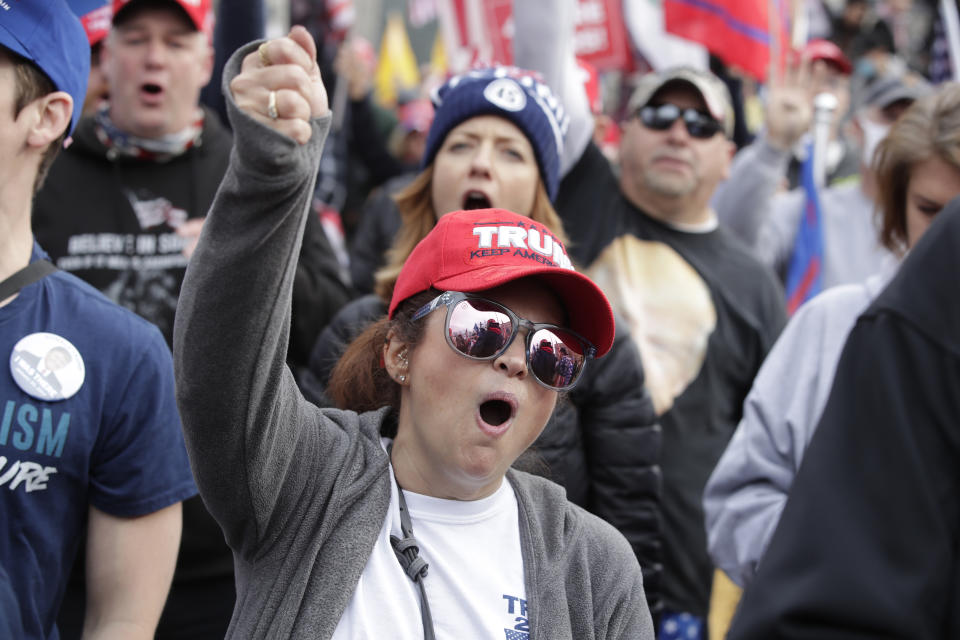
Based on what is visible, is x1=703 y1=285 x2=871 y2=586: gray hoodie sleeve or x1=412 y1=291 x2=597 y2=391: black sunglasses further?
x1=703 y1=285 x2=871 y2=586: gray hoodie sleeve

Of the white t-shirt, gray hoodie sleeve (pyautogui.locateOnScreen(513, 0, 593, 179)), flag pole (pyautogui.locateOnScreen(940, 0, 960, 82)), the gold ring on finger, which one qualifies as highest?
flag pole (pyautogui.locateOnScreen(940, 0, 960, 82))

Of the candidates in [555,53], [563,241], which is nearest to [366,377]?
[563,241]

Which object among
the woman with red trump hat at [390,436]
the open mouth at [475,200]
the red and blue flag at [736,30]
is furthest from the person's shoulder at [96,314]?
the red and blue flag at [736,30]

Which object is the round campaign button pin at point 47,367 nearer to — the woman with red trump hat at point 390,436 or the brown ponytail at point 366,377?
the woman with red trump hat at point 390,436

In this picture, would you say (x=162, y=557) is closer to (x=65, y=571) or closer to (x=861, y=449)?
(x=65, y=571)

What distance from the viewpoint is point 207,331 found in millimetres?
1629

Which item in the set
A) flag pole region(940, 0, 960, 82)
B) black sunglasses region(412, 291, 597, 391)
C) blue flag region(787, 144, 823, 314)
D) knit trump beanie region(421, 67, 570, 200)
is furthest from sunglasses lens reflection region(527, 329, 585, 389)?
flag pole region(940, 0, 960, 82)

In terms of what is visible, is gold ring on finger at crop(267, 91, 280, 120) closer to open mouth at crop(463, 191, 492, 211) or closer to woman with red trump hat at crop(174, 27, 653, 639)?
woman with red trump hat at crop(174, 27, 653, 639)

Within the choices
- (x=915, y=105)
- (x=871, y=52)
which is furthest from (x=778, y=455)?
(x=871, y=52)

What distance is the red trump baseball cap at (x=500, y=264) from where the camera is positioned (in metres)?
1.96

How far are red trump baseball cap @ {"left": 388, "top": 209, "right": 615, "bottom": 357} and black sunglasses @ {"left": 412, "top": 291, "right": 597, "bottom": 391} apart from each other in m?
0.03

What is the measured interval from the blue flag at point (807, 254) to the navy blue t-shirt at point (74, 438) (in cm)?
328

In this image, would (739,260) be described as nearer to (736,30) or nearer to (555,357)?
(736,30)

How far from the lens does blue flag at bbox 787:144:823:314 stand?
482cm
